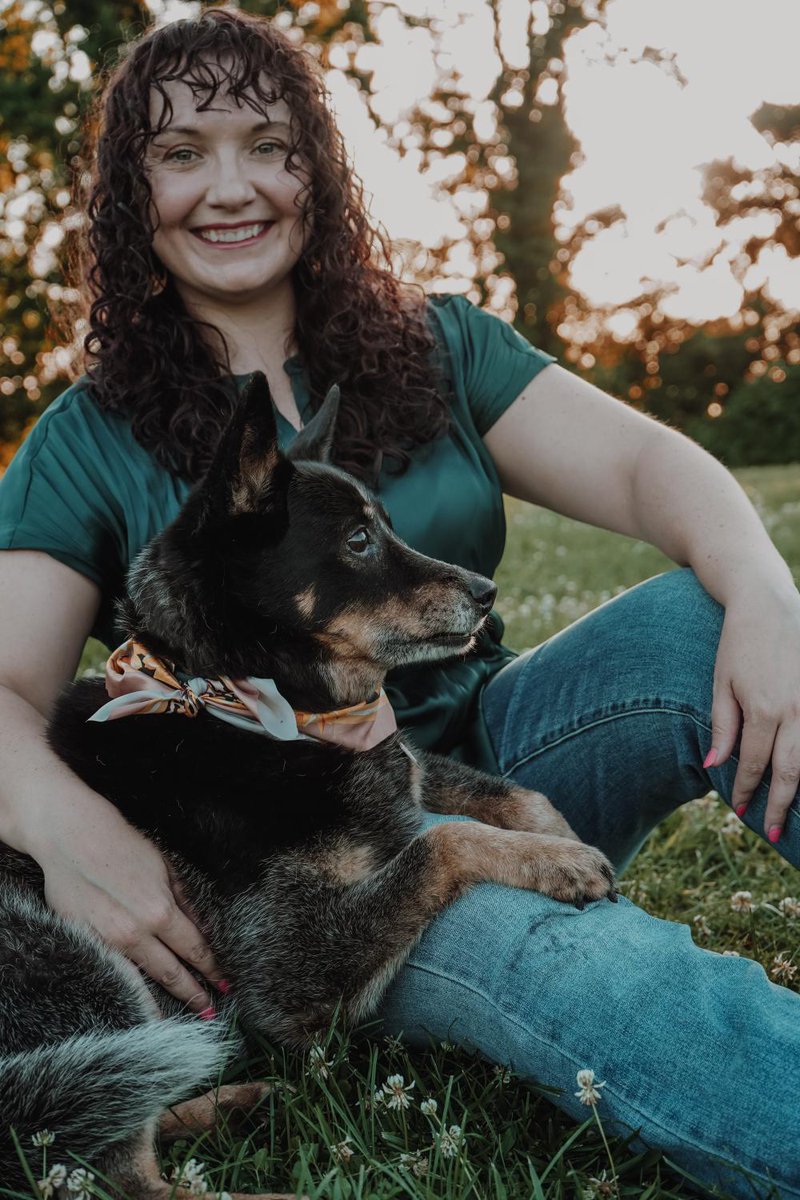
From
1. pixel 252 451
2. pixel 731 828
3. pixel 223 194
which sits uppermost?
pixel 223 194

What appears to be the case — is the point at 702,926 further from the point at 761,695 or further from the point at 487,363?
the point at 487,363

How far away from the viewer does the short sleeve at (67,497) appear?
9.32 feet

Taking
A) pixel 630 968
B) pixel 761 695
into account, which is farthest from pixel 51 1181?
pixel 761 695

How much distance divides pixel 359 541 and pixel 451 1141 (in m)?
1.48

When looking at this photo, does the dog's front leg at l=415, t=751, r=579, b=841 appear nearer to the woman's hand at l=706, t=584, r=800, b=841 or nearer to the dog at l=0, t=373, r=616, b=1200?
the dog at l=0, t=373, r=616, b=1200

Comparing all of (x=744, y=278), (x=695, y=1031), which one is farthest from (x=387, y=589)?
(x=744, y=278)

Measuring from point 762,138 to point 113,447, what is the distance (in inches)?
1324

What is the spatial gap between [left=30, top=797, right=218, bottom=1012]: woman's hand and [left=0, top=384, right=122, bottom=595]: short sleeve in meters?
0.81

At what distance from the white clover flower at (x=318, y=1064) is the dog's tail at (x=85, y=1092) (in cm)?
30

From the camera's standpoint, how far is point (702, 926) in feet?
10.1

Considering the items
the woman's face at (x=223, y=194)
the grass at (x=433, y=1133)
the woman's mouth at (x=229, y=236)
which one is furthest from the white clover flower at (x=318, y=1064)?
the woman's mouth at (x=229, y=236)

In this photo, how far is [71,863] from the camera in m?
2.33

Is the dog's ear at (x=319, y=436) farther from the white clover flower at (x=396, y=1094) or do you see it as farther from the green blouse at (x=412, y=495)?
the white clover flower at (x=396, y=1094)

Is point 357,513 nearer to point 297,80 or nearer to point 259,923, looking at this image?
point 259,923
